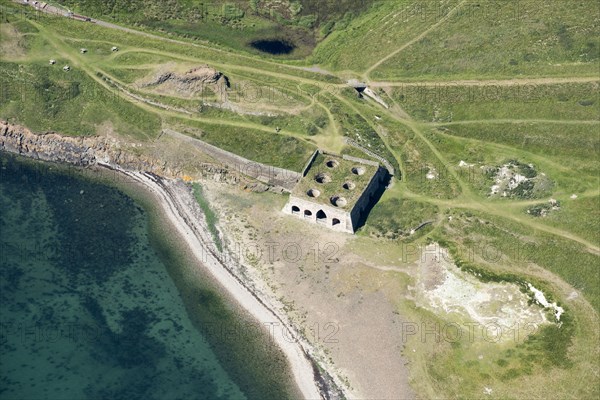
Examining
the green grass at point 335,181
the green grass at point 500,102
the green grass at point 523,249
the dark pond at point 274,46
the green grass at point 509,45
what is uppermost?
the dark pond at point 274,46

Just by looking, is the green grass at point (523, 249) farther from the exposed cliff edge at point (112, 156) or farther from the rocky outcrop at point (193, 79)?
the rocky outcrop at point (193, 79)

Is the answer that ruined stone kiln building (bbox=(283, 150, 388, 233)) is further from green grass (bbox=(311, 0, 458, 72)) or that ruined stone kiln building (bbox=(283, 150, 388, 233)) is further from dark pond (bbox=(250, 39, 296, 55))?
dark pond (bbox=(250, 39, 296, 55))

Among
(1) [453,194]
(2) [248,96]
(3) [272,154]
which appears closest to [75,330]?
(3) [272,154]

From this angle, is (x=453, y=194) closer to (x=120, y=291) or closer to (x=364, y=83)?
(x=364, y=83)

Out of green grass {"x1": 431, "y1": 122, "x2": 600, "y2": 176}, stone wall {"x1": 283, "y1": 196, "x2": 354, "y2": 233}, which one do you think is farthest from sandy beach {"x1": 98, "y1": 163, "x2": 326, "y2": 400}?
green grass {"x1": 431, "y1": 122, "x2": 600, "y2": 176}

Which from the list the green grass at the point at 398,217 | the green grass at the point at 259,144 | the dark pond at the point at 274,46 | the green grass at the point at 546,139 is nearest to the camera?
the green grass at the point at 398,217

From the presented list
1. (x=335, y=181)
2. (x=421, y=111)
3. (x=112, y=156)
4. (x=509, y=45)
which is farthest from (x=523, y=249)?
(x=112, y=156)

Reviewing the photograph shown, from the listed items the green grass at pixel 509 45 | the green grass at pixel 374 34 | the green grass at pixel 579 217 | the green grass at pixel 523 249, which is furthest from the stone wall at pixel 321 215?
the green grass at pixel 374 34

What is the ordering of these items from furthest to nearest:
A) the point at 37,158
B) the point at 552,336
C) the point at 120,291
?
the point at 37,158 → the point at 120,291 → the point at 552,336
